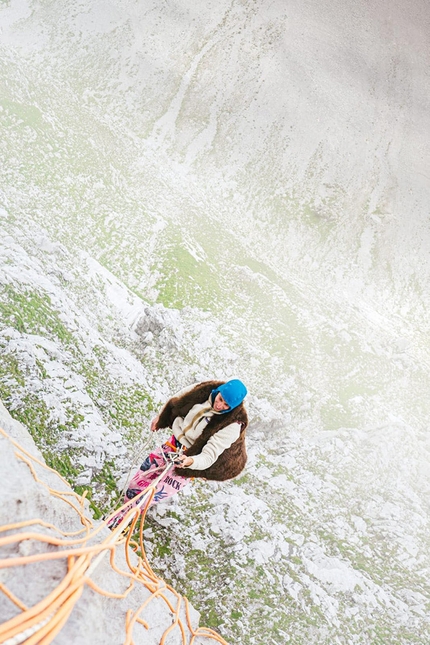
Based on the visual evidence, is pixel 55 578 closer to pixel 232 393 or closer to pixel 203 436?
pixel 232 393

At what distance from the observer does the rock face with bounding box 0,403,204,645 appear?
235 cm

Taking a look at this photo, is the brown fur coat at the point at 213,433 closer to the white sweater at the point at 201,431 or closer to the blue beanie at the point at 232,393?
the white sweater at the point at 201,431

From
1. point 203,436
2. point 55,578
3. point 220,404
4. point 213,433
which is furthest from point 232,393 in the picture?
point 55,578

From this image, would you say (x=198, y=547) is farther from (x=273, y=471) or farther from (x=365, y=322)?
(x=365, y=322)

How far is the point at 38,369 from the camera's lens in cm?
779

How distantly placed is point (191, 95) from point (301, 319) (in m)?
32.5

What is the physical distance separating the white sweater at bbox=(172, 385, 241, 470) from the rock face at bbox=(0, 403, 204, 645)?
166 centimetres

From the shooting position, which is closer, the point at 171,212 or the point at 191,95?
the point at 171,212

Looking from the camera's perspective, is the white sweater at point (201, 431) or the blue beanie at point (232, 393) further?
A: the white sweater at point (201, 431)

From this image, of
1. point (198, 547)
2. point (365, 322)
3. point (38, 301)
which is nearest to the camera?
point (198, 547)

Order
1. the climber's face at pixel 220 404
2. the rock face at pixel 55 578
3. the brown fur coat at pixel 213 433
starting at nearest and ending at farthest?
1. the rock face at pixel 55 578
2. the climber's face at pixel 220 404
3. the brown fur coat at pixel 213 433

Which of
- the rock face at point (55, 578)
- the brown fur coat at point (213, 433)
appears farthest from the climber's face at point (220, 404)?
the rock face at point (55, 578)

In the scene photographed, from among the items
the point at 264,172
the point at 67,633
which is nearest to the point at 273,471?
the point at 67,633

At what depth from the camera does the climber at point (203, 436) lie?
5.17 metres
